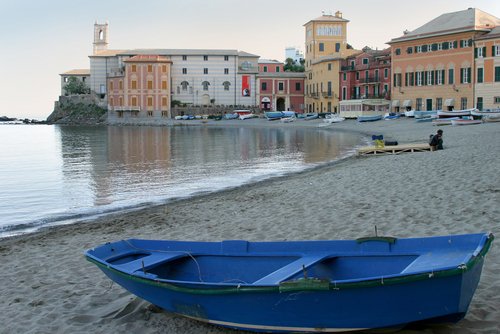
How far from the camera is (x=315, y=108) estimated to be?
98500 millimetres

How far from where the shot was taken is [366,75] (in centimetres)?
8306

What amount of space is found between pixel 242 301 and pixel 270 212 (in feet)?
25.2

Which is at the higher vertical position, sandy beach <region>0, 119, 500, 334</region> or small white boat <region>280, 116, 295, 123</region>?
small white boat <region>280, 116, 295, 123</region>

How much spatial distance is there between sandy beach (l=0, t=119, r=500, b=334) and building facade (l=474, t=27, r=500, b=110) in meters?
45.2

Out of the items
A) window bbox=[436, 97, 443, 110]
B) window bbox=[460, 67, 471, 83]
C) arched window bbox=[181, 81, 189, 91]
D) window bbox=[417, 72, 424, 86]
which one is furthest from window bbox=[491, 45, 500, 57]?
arched window bbox=[181, 81, 189, 91]

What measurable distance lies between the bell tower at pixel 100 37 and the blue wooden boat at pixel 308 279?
370ft

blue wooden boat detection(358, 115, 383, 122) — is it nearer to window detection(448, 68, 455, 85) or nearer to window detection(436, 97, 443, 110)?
window detection(436, 97, 443, 110)

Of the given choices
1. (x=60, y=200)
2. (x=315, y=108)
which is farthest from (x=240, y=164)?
(x=315, y=108)

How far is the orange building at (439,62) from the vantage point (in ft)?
209

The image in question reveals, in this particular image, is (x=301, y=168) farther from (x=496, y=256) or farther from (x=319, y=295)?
(x=319, y=295)

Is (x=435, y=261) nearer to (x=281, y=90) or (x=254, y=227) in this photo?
(x=254, y=227)

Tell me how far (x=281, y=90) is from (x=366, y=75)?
908 inches

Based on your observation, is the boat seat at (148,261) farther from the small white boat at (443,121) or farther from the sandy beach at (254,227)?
the small white boat at (443,121)

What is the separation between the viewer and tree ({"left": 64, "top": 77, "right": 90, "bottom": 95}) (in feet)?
382
